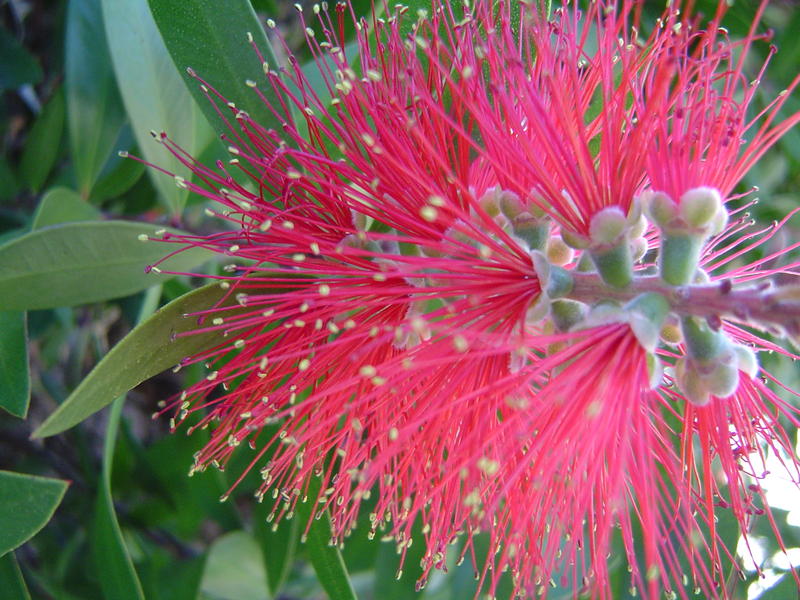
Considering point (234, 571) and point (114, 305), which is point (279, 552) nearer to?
point (234, 571)

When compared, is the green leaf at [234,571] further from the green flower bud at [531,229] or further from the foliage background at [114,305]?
the green flower bud at [531,229]

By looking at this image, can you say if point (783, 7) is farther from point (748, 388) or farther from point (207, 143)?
point (207, 143)

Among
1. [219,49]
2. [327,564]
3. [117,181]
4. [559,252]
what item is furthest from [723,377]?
[117,181]

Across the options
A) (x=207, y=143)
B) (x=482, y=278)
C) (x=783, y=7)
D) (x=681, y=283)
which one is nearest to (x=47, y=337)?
(x=207, y=143)

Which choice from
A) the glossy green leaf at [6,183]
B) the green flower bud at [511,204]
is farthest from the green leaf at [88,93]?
the green flower bud at [511,204]

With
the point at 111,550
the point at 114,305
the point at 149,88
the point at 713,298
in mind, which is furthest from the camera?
the point at 114,305

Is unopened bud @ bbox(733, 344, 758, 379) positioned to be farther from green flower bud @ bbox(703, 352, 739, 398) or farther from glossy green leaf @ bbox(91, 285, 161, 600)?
glossy green leaf @ bbox(91, 285, 161, 600)

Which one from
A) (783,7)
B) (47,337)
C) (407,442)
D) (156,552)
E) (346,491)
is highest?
(783,7)
